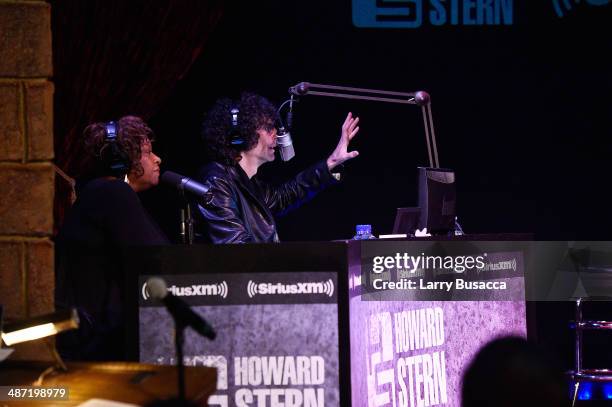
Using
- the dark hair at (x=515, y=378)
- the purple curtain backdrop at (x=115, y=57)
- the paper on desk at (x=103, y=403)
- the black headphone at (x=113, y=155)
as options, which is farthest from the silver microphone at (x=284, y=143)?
the dark hair at (x=515, y=378)

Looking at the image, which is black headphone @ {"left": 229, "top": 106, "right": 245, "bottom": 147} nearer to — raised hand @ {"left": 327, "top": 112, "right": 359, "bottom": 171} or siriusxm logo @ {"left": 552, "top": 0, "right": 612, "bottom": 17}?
raised hand @ {"left": 327, "top": 112, "right": 359, "bottom": 171}

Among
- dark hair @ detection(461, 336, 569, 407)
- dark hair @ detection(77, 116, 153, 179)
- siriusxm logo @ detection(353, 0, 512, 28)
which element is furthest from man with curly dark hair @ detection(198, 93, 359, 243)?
dark hair @ detection(461, 336, 569, 407)

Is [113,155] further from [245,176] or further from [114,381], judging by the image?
[114,381]

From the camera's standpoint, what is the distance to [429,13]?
6.16 meters

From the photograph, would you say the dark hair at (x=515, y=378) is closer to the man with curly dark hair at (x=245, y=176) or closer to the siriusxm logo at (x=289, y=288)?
the siriusxm logo at (x=289, y=288)

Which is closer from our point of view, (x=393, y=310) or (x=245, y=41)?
(x=393, y=310)

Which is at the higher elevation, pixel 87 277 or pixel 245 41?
pixel 245 41

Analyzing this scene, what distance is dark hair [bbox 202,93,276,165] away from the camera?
453 centimetres

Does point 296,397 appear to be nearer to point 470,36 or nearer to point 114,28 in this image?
point 114,28

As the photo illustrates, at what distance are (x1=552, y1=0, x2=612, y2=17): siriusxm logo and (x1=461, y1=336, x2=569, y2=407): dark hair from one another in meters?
5.27

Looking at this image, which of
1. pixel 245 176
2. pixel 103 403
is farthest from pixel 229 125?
pixel 103 403

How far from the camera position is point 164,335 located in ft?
9.62

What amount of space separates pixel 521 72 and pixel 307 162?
5.39 ft

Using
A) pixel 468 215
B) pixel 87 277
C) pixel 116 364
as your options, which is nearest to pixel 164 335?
pixel 87 277
